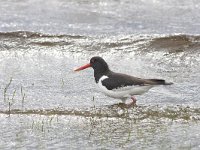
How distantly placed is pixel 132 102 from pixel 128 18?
5.49 metres

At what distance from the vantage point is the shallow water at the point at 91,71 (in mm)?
7094

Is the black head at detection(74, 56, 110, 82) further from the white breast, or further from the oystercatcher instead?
the white breast

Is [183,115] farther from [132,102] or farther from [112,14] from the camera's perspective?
[112,14]

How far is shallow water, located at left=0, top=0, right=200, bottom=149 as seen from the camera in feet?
23.3

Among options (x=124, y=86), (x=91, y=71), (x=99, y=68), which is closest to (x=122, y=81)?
(x=124, y=86)

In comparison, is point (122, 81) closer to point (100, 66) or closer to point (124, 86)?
point (124, 86)

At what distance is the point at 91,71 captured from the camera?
400 inches

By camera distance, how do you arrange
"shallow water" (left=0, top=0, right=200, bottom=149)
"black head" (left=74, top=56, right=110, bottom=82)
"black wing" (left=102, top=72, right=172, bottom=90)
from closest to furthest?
"shallow water" (left=0, top=0, right=200, bottom=149) < "black wing" (left=102, top=72, right=172, bottom=90) < "black head" (left=74, top=56, right=110, bottom=82)

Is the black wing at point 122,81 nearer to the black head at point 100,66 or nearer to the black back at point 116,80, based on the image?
the black back at point 116,80

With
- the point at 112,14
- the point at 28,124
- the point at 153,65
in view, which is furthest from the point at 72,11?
the point at 28,124

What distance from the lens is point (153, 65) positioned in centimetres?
1048

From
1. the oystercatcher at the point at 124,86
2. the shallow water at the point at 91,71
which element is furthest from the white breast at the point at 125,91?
the shallow water at the point at 91,71

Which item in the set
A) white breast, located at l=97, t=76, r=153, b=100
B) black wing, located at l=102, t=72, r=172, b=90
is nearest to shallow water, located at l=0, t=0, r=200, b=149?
white breast, located at l=97, t=76, r=153, b=100

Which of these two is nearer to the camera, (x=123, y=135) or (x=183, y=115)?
(x=123, y=135)
